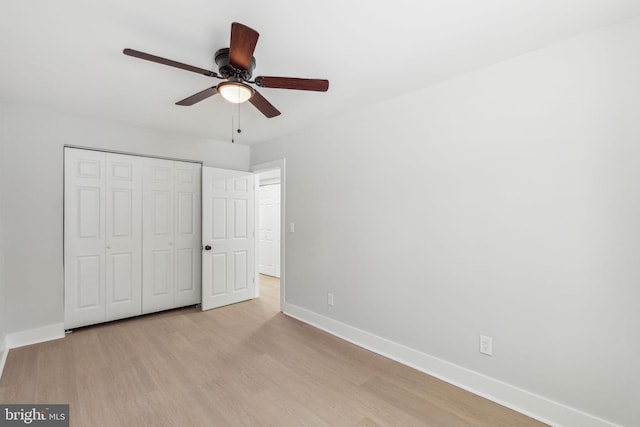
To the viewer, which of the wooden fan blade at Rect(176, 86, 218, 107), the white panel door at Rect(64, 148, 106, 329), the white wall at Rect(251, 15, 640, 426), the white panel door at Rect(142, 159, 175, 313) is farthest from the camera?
the white panel door at Rect(142, 159, 175, 313)

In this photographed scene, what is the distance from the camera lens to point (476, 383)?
215 cm

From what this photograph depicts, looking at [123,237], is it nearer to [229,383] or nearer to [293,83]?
[229,383]

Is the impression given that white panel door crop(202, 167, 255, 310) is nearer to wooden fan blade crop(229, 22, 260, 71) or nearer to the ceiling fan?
the ceiling fan

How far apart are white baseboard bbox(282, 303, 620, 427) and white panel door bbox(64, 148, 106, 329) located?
2.78m

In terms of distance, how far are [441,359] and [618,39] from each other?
244 centimetres

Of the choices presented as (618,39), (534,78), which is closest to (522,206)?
(534,78)

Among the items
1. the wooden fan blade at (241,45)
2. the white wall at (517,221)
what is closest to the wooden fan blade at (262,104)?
the wooden fan blade at (241,45)

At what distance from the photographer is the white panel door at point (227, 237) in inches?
156

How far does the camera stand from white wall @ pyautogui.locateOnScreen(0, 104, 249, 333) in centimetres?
284

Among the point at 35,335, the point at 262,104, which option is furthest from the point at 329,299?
the point at 35,335

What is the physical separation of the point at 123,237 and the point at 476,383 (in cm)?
398

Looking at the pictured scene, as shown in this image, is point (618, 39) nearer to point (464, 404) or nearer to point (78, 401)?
point (464, 404)
